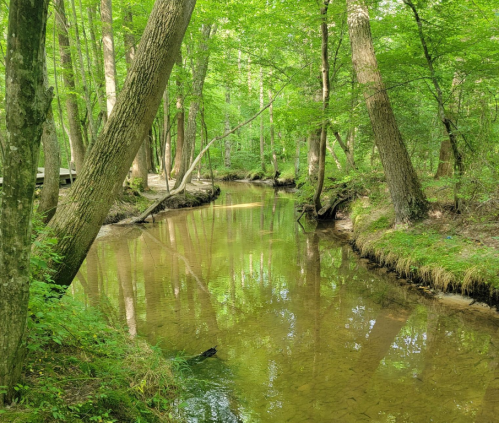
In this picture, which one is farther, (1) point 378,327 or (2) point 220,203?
(2) point 220,203

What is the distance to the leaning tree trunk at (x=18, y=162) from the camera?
5.74ft

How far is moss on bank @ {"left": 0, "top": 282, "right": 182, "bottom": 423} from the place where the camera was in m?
2.13

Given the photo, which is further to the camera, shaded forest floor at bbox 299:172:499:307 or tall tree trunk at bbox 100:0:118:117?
tall tree trunk at bbox 100:0:118:117

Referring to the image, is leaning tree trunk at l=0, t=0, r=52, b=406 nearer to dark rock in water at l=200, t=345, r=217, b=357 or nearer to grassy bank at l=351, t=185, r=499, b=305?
dark rock in water at l=200, t=345, r=217, b=357

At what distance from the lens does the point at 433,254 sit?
20.8 feet

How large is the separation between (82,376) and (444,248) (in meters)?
6.00

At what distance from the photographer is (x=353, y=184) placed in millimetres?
11477

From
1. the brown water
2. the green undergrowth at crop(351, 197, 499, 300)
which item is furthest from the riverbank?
the green undergrowth at crop(351, 197, 499, 300)

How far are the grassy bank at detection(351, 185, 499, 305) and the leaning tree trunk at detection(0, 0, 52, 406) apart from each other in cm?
588

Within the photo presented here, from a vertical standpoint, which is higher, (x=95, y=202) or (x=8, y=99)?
(x=8, y=99)

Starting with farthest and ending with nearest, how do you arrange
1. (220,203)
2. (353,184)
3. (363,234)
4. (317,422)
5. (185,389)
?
(220,203), (353,184), (363,234), (185,389), (317,422)

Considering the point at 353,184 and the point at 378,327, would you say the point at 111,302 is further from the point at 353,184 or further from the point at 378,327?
the point at 353,184

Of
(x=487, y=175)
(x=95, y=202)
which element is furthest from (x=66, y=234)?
(x=487, y=175)

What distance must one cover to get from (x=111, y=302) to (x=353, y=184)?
833 centimetres
